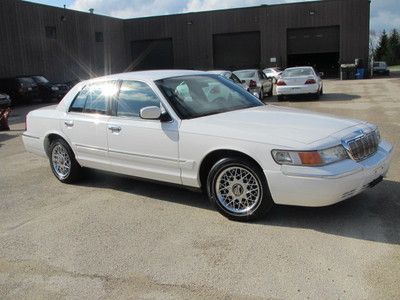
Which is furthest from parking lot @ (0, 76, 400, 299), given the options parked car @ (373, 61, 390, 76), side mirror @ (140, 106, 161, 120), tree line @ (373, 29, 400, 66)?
tree line @ (373, 29, 400, 66)

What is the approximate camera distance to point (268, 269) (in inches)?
158

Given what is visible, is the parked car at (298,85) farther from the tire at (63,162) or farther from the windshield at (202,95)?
the tire at (63,162)

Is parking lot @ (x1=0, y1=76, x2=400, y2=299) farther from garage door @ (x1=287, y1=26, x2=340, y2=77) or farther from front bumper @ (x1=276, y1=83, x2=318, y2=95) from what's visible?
garage door @ (x1=287, y1=26, x2=340, y2=77)

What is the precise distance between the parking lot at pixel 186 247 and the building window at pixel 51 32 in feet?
100

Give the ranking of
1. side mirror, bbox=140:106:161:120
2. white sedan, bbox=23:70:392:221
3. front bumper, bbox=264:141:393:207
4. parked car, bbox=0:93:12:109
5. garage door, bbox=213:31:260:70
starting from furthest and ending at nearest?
garage door, bbox=213:31:260:70
parked car, bbox=0:93:12:109
side mirror, bbox=140:106:161:120
white sedan, bbox=23:70:392:221
front bumper, bbox=264:141:393:207

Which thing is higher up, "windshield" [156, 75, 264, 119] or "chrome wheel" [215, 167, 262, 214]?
"windshield" [156, 75, 264, 119]

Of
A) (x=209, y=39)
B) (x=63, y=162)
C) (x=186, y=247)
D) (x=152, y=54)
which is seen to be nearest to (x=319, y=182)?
(x=186, y=247)

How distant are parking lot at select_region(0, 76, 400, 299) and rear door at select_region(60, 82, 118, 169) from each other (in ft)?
1.64

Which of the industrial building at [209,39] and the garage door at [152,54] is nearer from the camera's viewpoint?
the industrial building at [209,39]

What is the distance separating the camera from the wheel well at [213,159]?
5.01 m

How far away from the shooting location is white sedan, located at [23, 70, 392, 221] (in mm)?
4672

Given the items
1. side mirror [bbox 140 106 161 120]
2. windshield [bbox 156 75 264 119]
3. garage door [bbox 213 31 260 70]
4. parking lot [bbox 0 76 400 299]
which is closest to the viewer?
parking lot [bbox 0 76 400 299]

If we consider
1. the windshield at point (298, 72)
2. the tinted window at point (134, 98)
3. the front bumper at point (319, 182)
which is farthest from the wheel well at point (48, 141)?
the windshield at point (298, 72)

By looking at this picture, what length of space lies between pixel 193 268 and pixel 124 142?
7.67 feet
